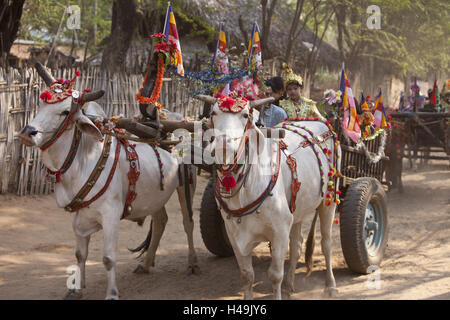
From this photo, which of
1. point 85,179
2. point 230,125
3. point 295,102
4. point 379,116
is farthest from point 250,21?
point 230,125

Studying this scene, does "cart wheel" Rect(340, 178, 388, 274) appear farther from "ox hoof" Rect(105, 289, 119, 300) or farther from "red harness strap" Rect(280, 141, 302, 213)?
"ox hoof" Rect(105, 289, 119, 300)

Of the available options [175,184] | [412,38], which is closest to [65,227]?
[175,184]

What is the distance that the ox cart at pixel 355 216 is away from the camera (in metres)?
5.30

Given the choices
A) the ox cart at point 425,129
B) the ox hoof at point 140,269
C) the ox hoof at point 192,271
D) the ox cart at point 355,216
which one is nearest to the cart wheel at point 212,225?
the ox cart at point 355,216

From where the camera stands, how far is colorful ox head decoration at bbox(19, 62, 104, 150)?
4219mm

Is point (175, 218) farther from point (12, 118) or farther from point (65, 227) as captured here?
point (12, 118)

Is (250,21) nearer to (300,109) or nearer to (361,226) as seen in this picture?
(300,109)

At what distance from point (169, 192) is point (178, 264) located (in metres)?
1.27

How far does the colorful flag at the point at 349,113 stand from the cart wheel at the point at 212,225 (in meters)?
1.68

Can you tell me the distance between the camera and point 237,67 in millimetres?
5688

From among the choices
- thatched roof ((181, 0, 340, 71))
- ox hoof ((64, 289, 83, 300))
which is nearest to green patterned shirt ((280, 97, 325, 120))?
ox hoof ((64, 289, 83, 300))

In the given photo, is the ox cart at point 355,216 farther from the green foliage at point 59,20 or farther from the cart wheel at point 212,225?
the green foliage at point 59,20
